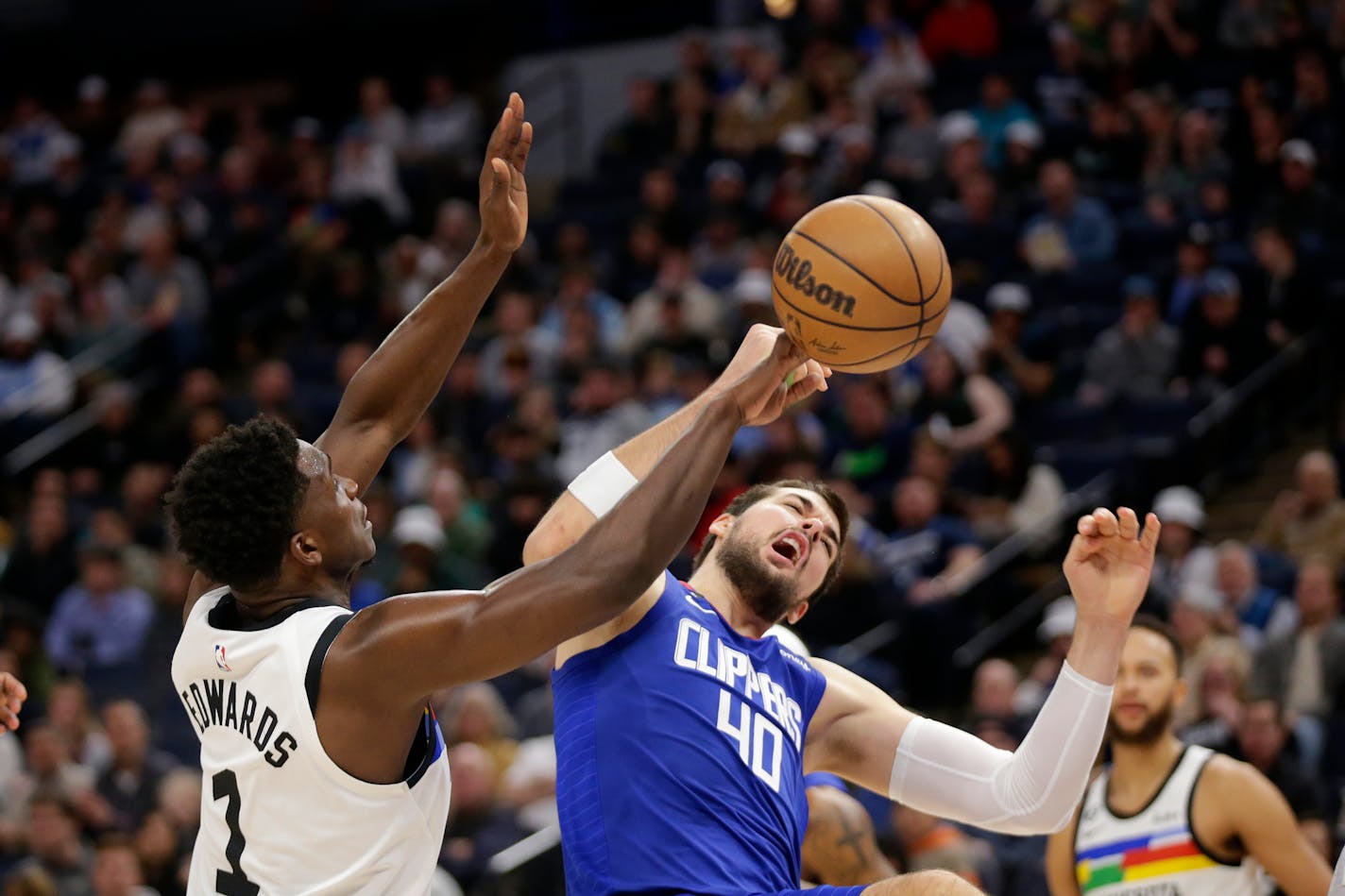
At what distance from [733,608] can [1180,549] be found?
6295mm

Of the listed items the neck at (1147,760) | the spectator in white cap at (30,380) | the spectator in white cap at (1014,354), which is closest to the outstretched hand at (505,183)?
the neck at (1147,760)

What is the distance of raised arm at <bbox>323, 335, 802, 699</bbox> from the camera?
3.39m

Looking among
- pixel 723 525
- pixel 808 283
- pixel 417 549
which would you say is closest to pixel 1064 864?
pixel 723 525

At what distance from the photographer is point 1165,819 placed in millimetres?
→ 5938

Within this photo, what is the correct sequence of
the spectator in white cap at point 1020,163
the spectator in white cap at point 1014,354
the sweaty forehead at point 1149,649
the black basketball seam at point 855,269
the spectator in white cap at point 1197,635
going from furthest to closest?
the spectator in white cap at point 1020,163 → the spectator in white cap at point 1014,354 → the spectator in white cap at point 1197,635 → the sweaty forehead at point 1149,649 → the black basketball seam at point 855,269

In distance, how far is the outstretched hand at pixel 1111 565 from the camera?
431 cm

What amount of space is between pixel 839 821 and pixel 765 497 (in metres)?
1.20

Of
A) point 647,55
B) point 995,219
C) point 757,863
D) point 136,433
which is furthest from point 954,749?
point 647,55

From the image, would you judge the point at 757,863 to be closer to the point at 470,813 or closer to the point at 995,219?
the point at 470,813

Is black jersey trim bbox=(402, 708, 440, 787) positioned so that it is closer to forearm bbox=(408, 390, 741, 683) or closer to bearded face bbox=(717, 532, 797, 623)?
forearm bbox=(408, 390, 741, 683)

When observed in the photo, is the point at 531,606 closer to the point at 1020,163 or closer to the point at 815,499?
the point at 815,499

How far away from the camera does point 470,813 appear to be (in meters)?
9.82

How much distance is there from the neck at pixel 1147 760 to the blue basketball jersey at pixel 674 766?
206 centimetres

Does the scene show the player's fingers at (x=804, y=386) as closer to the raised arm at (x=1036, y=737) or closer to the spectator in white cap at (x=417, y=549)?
the raised arm at (x=1036, y=737)
